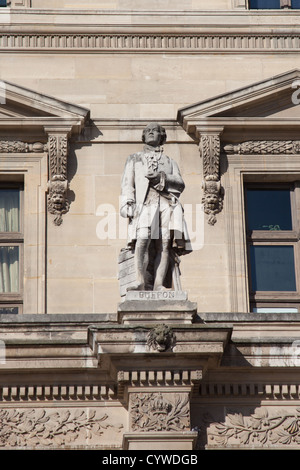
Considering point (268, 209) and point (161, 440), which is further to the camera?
point (268, 209)

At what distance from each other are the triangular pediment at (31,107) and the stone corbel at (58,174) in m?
0.27

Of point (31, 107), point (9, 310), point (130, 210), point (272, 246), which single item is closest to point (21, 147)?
point (31, 107)

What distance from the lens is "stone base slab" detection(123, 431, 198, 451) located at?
20828 millimetres

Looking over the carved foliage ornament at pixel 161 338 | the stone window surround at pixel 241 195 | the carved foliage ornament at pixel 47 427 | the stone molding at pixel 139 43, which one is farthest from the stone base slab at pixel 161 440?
the stone molding at pixel 139 43

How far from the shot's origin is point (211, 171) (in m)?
25.0

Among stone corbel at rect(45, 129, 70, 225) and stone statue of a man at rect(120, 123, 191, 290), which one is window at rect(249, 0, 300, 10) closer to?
stone corbel at rect(45, 129, 70, 225)

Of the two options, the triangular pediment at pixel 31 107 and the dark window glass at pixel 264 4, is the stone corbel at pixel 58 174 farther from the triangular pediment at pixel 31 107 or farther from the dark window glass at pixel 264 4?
the dark window glass at pixel 264 4

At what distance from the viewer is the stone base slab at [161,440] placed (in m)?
20.8

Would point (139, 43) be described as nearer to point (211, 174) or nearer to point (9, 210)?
point (211, 174)

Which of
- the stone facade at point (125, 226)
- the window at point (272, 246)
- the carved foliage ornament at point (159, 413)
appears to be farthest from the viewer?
the window at point (272, 246)

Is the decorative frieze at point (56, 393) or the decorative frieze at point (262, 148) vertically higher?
the decorative frieze at point (262, 148)

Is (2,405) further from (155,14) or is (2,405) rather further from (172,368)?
(155,14)

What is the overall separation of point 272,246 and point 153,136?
11.5ft

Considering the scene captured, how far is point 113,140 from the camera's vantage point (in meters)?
25.3
